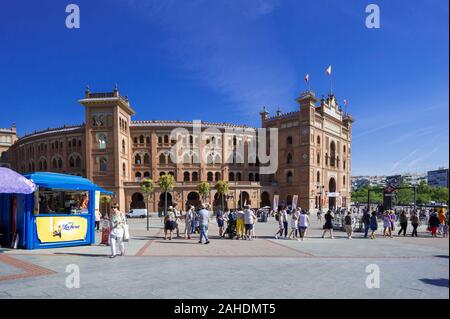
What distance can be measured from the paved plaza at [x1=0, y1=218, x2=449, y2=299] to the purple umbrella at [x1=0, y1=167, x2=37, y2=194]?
220 cm

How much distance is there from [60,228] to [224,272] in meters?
7.71

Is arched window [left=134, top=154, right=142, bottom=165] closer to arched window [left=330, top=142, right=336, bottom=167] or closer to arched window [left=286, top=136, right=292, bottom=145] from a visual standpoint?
arched window [left=286, top=136, right=292, bottom=145]

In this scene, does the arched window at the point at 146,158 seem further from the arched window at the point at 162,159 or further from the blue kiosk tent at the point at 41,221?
the blue kiosk tent at the point at 41,221

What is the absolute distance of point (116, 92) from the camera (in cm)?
4278

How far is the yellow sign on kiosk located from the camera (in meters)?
11.5

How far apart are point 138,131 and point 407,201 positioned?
8925cm

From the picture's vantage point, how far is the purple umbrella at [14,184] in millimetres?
9930

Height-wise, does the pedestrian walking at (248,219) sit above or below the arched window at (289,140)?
below

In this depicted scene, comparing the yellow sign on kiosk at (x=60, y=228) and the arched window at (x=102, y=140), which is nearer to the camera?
the yellow sign on kiosk at (x=60, y=228)

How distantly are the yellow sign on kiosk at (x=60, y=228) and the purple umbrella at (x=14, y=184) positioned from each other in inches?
59.7

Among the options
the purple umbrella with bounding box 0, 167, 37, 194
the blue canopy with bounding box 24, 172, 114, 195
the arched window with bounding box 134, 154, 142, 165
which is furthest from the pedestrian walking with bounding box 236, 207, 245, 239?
the arched window with bounding box 134, 154, 142, 165

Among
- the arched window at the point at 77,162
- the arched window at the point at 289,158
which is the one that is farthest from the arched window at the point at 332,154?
the arched window at the point at 77,162

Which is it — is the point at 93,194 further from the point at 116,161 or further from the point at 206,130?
the point at 206,130
